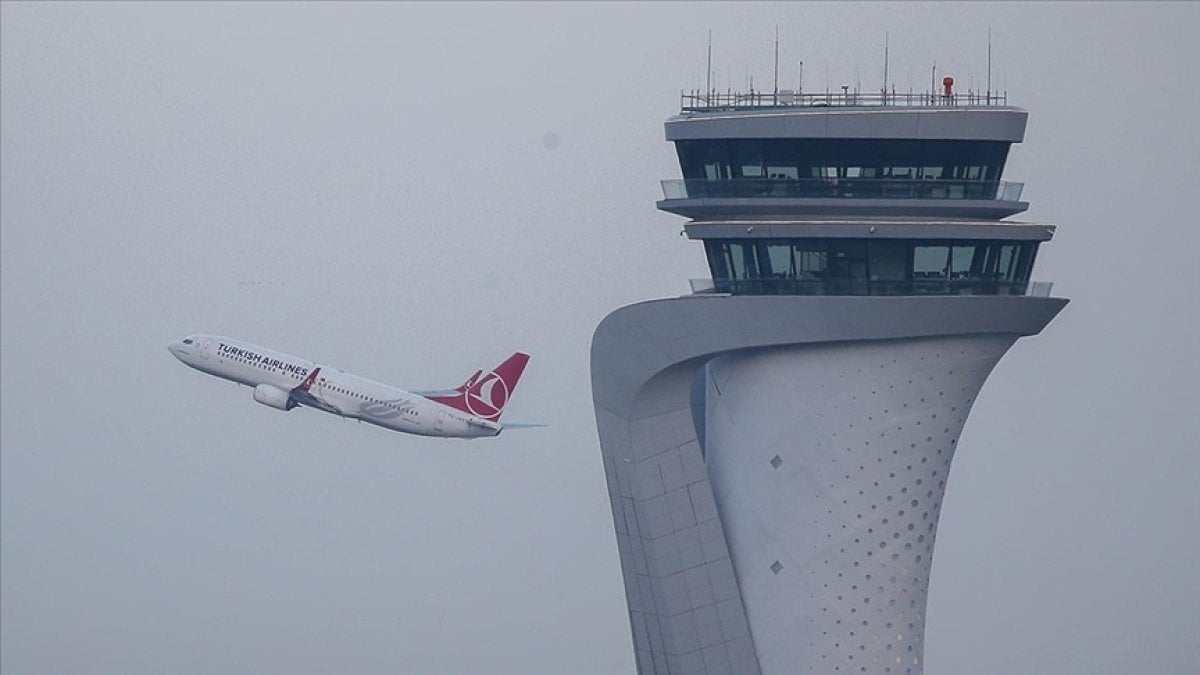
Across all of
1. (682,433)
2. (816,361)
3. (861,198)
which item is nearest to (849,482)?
(816,361)

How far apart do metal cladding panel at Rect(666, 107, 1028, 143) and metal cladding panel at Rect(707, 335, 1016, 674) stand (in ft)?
24.3

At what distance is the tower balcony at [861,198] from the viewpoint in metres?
98.2

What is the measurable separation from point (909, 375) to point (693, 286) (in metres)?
8.95

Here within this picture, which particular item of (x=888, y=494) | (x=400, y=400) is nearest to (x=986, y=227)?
(x=888, y=494)

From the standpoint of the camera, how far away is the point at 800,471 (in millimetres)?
100562

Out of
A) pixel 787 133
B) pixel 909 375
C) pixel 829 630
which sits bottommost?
pixel 829 630

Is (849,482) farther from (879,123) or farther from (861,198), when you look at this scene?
(879,123)

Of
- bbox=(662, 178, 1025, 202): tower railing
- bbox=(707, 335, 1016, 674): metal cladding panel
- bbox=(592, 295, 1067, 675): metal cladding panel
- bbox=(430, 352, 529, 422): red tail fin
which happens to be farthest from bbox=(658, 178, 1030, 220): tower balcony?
bbox=(430, 352, 529, 422): red tail fin

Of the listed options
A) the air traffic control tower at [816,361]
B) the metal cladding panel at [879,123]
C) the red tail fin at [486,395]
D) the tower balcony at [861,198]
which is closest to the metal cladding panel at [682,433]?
the air traffic control tower at [816,361]

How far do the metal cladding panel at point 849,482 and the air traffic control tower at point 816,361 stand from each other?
→ 8cm

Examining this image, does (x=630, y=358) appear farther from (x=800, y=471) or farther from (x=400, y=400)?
(x=400, y=400)

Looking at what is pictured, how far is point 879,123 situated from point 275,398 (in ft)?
159

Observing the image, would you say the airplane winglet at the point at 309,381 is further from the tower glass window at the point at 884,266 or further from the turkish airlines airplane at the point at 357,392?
the tower glass window at the point at 884,266

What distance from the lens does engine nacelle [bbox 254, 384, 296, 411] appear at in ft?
449
